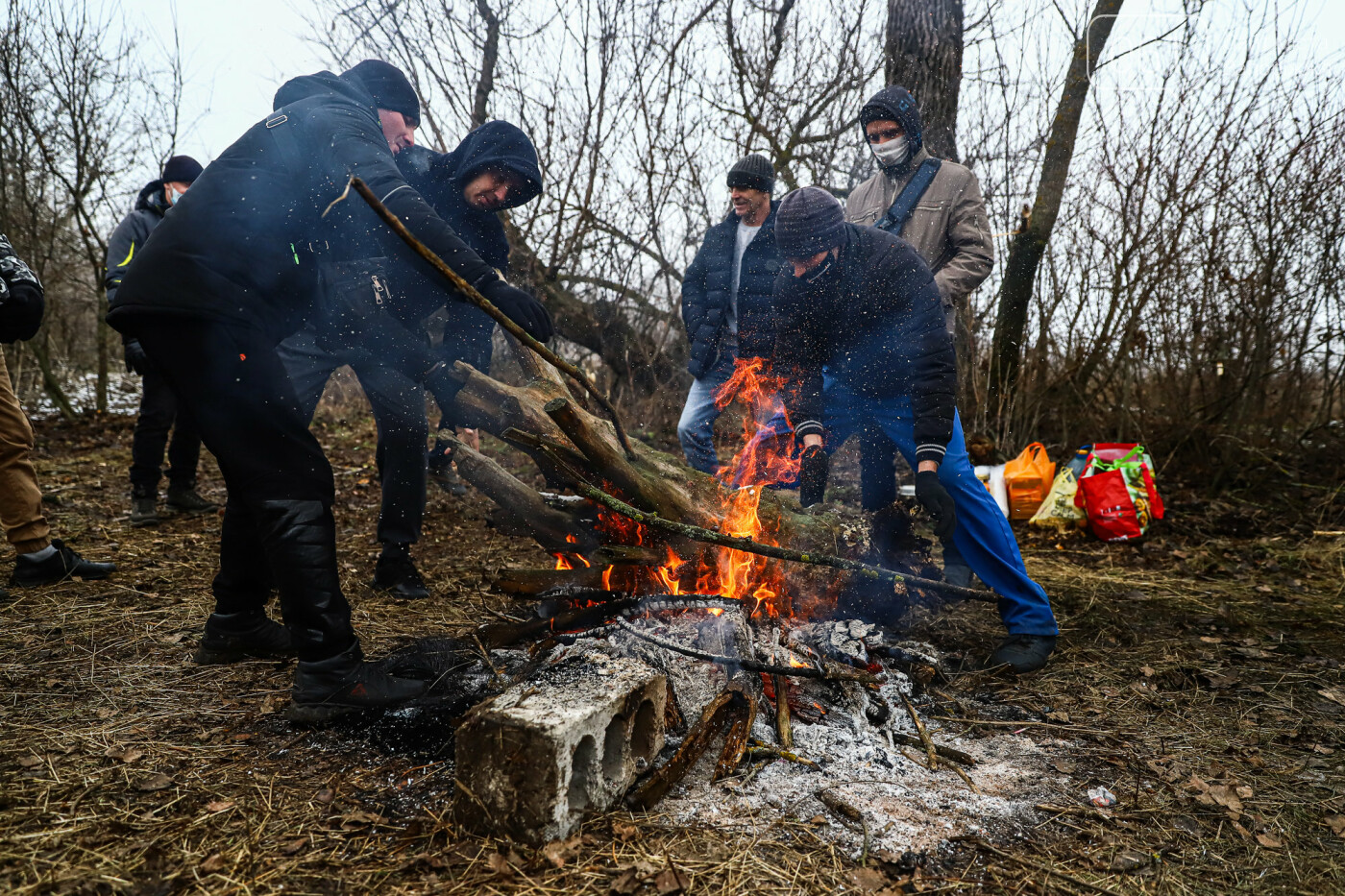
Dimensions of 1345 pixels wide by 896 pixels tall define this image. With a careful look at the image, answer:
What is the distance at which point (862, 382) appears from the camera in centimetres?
350

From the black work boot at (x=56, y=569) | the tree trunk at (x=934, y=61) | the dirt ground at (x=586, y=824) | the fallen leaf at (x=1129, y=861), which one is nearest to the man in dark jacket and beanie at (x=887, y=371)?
the dirt ground at (x=586, y=824)

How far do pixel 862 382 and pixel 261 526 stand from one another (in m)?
2.62

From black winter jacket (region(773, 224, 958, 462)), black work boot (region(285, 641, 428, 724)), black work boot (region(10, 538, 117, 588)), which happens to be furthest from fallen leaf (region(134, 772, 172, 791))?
black winter jacket (region(773, 224, 958, 462))

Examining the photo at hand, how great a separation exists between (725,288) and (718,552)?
2183 millimetres

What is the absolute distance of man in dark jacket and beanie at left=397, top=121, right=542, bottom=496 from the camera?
3.18 metres

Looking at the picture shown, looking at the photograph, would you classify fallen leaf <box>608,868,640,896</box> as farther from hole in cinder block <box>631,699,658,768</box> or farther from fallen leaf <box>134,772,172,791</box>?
fallen leaf <box>134,772,172,791</box>

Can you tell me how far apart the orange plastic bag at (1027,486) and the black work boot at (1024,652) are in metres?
2.99

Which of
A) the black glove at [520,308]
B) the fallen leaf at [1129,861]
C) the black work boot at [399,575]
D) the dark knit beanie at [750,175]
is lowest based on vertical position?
the fallen leaf at [1129,861]

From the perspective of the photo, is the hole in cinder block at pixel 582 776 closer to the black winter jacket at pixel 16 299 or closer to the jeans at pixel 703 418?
the jeans at pixel 703 418

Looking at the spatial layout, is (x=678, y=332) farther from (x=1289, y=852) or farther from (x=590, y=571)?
(x=1289, y=852)

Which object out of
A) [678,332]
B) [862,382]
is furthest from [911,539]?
[678,332]

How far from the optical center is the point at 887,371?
338 cm

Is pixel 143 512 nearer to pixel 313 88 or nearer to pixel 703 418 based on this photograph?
pixel 313 88

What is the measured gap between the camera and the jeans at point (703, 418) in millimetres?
4555
